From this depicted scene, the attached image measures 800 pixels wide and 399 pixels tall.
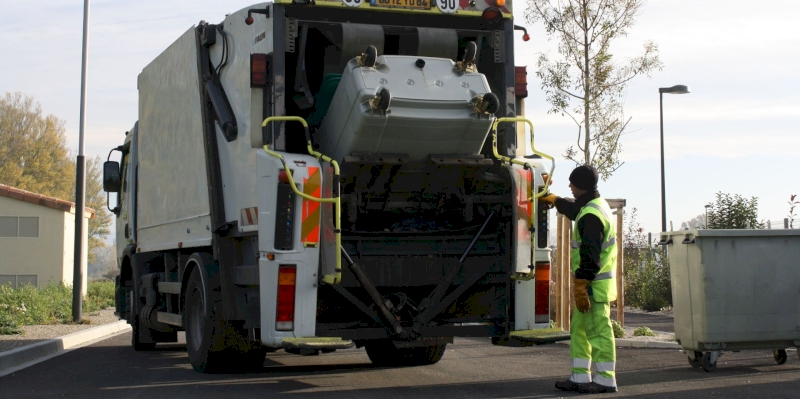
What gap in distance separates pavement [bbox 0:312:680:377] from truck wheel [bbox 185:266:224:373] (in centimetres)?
199

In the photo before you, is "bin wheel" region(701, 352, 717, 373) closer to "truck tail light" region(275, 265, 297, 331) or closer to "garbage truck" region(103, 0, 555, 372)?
"garbage truck" region(103, 0, 555, 372)

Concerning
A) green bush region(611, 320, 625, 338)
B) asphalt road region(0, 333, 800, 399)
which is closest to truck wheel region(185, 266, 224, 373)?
asphalt road region(0, 333, 800, 399)

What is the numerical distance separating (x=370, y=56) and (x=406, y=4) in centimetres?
84

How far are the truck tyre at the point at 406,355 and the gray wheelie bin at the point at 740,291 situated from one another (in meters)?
2.31

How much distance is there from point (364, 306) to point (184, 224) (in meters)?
2.55

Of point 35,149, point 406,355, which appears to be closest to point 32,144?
point 35,149

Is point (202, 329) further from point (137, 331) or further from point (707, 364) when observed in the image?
point (707, 364)

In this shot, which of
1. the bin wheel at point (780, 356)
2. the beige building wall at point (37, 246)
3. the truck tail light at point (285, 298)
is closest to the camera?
the truck tail light at point (285, 298)

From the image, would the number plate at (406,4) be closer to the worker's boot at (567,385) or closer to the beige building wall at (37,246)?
the worker's boot at (567,385)

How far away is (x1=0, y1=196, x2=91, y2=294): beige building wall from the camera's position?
3081 centimetres

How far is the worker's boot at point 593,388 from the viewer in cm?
716

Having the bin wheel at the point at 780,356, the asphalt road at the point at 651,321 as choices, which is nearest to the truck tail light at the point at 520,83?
the bin wheel at the point at 780,356

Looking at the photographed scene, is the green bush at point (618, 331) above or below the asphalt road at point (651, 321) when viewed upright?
above

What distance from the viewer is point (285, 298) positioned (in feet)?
23.1
